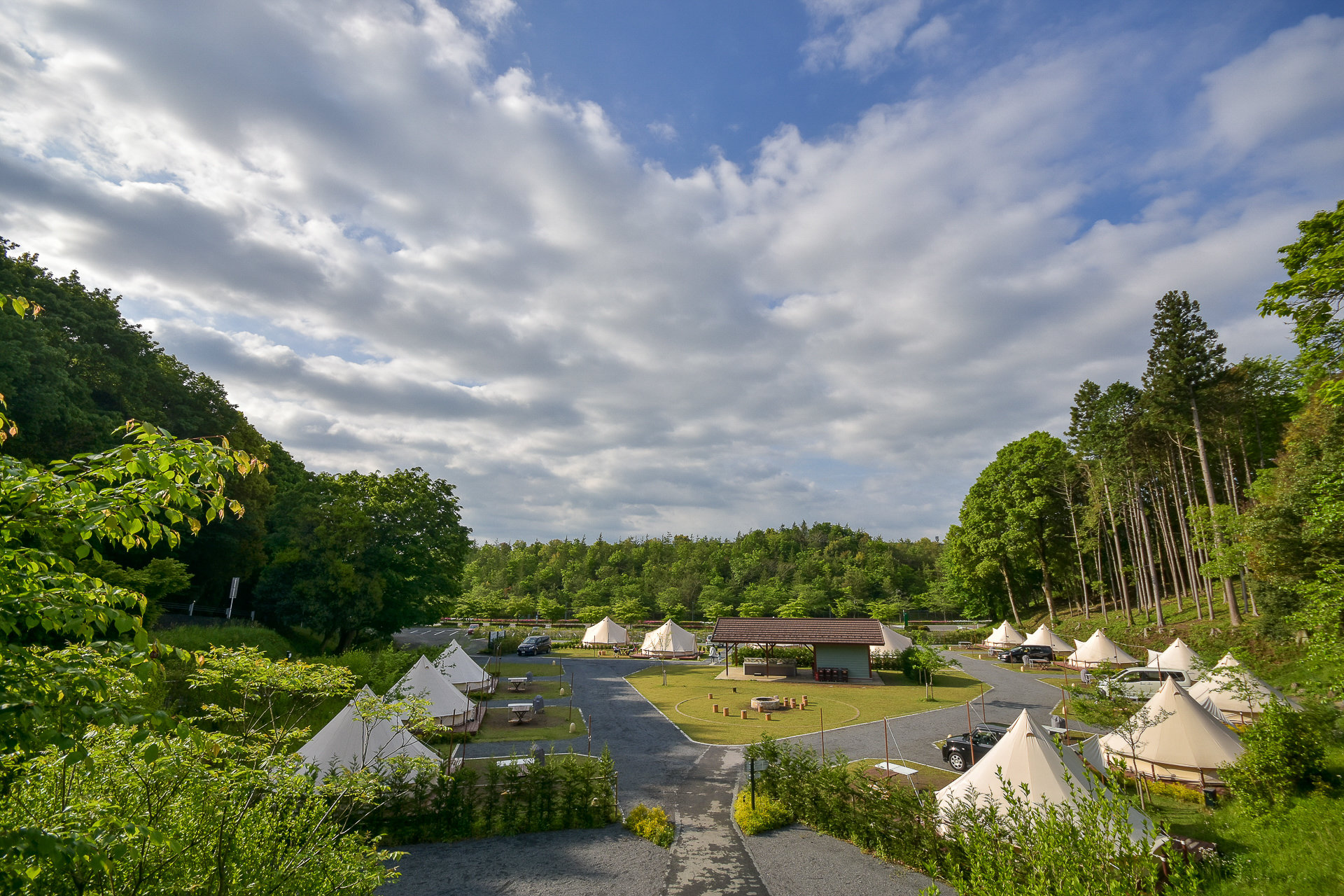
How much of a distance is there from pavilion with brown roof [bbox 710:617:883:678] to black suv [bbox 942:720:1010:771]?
1638 cm

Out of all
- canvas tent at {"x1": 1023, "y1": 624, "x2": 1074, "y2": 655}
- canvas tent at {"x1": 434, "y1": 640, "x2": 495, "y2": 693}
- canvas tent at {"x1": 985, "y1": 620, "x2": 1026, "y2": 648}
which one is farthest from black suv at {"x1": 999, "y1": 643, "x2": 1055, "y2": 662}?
canvas tent at {"x1": 434, "y1": 640, "x2": 495, "y2": 693}

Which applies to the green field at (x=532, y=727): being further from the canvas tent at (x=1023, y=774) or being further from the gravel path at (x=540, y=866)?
the canvas tent at (x=1023, y=774)

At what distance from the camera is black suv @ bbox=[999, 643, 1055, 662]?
3984cm

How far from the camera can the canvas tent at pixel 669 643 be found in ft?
144

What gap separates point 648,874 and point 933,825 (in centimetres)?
587

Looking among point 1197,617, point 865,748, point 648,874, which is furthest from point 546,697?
point 1197,617

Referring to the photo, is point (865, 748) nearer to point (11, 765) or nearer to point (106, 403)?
point (11, 765)

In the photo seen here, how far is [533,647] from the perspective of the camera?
153ft

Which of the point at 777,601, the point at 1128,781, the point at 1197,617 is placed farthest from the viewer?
the point at 777,601

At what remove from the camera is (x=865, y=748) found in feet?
67.8

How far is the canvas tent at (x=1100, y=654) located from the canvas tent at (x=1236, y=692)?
11.2 metres

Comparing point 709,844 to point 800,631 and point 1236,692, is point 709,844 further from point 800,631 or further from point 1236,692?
point 800,631

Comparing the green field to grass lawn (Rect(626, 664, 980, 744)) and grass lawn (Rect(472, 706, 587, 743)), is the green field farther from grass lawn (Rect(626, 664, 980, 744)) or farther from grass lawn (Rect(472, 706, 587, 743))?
grass lawn (Rect(626, 664, 980, 744))

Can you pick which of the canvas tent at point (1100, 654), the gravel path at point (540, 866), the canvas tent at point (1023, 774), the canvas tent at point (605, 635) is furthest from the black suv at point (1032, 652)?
the gravel path at point (540, 866)
